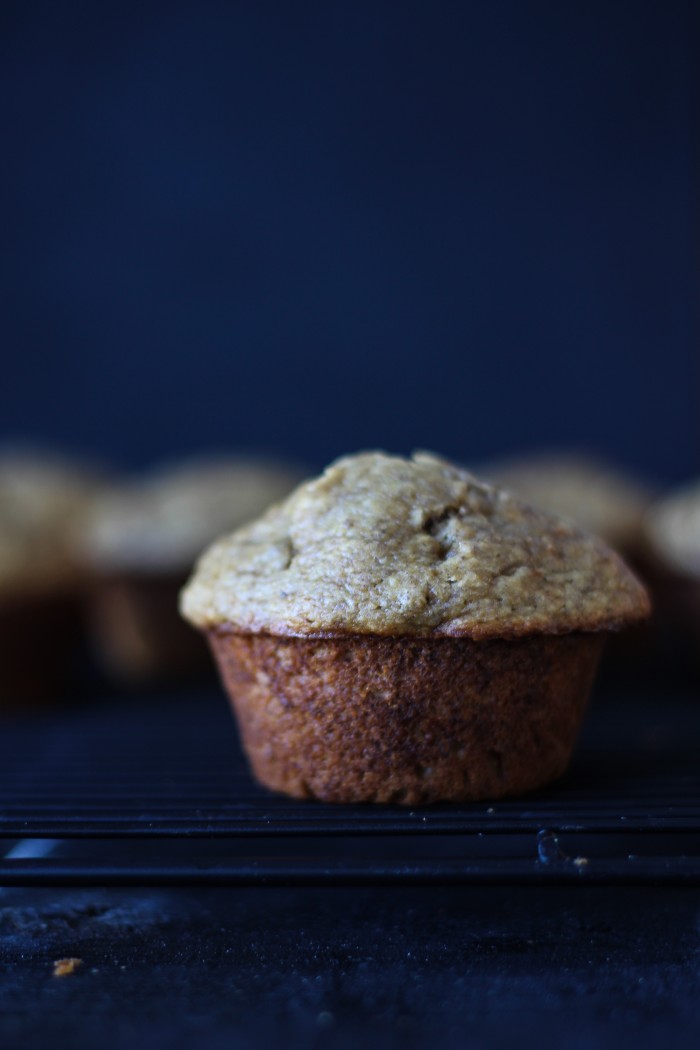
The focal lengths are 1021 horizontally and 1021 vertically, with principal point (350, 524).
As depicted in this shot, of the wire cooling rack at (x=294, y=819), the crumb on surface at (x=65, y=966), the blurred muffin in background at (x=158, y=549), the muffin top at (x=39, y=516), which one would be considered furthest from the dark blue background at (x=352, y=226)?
the crumb on surface at (x=65, y=966)

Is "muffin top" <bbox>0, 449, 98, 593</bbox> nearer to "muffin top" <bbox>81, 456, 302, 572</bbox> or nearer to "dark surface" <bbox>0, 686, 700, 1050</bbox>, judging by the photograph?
"muffin top" <bbox>81, 456, 302, 572</bbox>

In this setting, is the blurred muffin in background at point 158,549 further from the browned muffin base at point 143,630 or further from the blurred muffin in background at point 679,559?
the blurred muffin in background at point 679,559

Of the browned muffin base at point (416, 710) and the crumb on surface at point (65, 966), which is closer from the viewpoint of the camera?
the crumb on surface at point (65, 966)

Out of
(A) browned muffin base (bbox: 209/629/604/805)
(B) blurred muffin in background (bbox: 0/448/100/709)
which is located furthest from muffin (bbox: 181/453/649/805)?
(B) blurred muffin in background (bbox: 0/448/100/709)

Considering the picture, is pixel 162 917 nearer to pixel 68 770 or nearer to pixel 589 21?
pixel 68 770

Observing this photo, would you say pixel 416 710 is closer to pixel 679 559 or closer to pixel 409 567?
pixel 409 567
